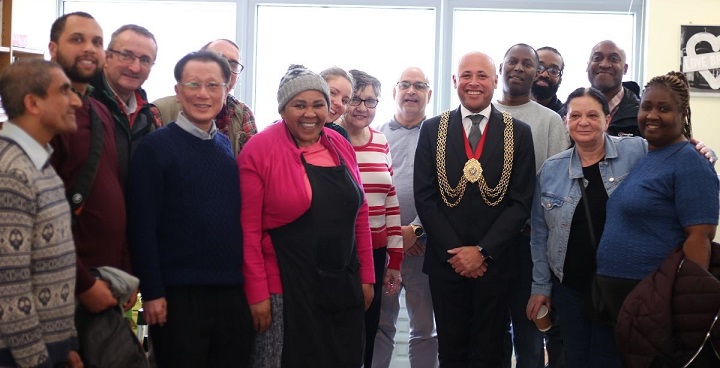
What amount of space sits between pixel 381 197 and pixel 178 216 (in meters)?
1.06

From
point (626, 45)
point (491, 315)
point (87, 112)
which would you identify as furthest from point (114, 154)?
point (626, 45)

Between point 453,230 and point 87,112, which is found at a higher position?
point 87,112

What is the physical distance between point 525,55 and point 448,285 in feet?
3.90

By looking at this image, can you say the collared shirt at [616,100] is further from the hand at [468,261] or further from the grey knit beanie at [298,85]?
the grey knit beanie at [298,85]

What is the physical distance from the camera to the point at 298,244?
102 inches

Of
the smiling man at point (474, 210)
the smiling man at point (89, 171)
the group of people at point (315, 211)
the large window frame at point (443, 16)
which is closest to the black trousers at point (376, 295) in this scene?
the group of people at point (315, 211)

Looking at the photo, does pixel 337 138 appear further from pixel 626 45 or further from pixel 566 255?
pixel 626 45

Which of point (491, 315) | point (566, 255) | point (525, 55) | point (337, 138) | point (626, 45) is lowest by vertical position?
point (491, 315)

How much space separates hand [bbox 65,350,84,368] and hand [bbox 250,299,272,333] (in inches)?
25.3

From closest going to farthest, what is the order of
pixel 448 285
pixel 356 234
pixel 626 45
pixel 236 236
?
pixel 236 236 < pixel 356 234 < pixel 448 285 < pixel 626 45

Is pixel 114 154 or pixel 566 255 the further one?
pixel 566 255

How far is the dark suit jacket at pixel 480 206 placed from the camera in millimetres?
2986

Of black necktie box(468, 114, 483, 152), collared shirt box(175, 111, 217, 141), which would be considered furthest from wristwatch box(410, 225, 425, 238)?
collared shirt box(175, 111, 217, 141)

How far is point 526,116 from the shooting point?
345 cm
